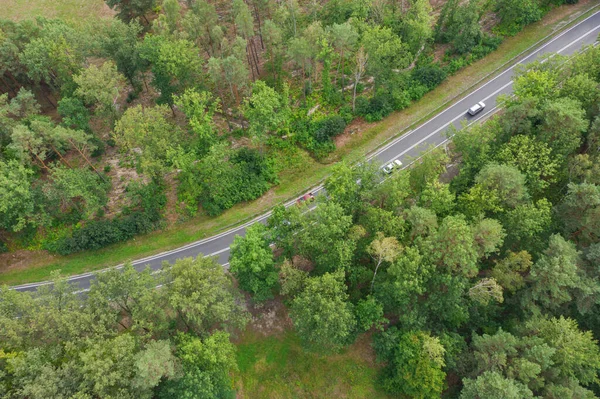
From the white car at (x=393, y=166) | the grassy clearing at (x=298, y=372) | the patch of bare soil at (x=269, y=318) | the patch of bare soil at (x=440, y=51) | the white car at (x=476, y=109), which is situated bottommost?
the grassy clearing at (x=298, y=372)

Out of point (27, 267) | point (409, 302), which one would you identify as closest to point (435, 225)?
point (409, 302)

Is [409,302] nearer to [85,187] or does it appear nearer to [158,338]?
[158,338]

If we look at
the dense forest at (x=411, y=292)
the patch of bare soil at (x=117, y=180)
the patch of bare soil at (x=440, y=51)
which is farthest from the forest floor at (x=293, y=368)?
the patch of bare soil at (x=440, y=51)

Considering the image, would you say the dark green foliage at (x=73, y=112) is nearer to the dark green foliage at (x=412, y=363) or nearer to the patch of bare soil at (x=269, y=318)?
the patch of bare soil at (x=269, y=318)

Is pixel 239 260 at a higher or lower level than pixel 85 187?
lower

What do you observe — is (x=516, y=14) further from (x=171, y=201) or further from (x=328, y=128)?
(x=171, y=201)

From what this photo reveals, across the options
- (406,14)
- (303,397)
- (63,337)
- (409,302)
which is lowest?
(303,397)

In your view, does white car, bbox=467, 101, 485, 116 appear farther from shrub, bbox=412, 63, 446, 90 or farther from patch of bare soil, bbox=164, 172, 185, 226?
patch of bare soil, bbox=164, 172, 185, 226
